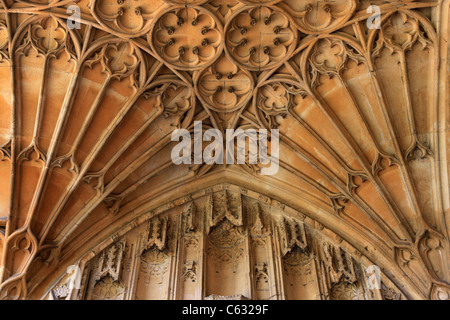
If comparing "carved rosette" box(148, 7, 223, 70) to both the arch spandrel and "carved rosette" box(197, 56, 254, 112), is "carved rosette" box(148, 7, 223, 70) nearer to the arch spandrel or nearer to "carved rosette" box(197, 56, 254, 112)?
the arch spandrel

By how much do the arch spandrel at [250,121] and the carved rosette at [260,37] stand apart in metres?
0.03

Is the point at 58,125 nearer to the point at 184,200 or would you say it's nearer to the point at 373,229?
the point at 184,200

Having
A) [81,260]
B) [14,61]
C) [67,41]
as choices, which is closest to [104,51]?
[67,41]

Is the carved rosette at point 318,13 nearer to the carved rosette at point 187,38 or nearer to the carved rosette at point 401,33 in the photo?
the carved rosette at point 401,33

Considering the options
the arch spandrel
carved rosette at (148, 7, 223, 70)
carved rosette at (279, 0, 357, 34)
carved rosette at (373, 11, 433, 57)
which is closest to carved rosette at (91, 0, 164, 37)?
the arch spandrel

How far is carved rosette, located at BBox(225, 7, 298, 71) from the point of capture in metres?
10.9

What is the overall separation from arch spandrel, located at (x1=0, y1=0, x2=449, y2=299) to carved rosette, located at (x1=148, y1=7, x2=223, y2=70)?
0.10ft

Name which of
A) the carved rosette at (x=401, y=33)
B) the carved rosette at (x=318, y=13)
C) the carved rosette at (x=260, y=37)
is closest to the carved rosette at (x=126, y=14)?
the carved rosette at (x=260, y=37)

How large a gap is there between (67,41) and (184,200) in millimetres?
4236

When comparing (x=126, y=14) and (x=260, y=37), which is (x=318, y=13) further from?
(x=126, y=14)

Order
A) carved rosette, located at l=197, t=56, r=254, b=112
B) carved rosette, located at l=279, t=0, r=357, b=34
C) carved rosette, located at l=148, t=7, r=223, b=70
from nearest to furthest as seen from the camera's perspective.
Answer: carved rosette, located at l=279, t=0, r=357, b=34 → carved rosette, located at l=148, t=7, r=223, b=70 → carved rosette, located at l=197, t=56, r=254, b=112

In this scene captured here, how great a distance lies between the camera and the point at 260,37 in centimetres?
1119

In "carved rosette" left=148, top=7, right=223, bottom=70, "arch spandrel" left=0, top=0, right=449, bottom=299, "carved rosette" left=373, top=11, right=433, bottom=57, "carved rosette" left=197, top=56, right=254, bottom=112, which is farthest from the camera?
"carved rosette" left=197, top=56, right=254, bottom=112

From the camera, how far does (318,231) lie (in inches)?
437
